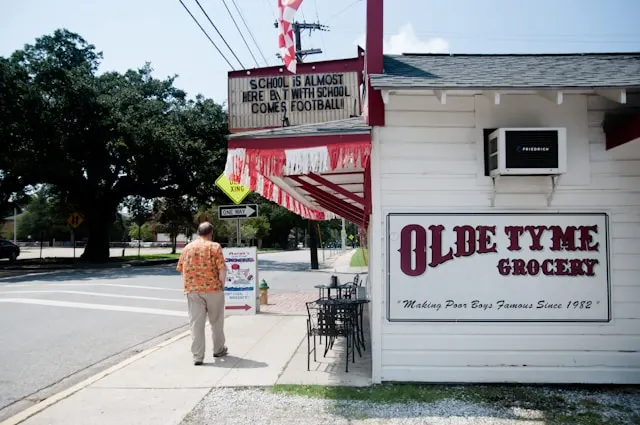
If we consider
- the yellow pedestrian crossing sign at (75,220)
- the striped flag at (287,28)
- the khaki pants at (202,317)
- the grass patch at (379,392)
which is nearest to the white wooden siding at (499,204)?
the grass patch at (379,392)

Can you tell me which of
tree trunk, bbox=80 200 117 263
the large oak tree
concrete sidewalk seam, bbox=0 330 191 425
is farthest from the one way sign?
tree trunk, bbox=80 200 117 263

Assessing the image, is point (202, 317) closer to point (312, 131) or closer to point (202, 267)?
point (202, 267)

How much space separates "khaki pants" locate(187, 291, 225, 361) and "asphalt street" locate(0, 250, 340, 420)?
0.48 metres

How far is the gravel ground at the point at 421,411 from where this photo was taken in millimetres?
4590

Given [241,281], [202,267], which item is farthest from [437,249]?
[241,281]

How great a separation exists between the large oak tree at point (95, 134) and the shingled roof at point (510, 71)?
23871 mm

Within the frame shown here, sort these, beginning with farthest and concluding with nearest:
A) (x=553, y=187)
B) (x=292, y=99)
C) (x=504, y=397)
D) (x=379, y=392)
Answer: (x=292, y=99) < (x=553, y=187) < (x=379, y=392) < (x=504, y=397)

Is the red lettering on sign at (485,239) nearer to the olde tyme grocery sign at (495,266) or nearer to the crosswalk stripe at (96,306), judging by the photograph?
the olde tyme grocery sign at (495,266)

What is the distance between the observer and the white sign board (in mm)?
11297

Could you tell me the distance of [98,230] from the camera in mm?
32219

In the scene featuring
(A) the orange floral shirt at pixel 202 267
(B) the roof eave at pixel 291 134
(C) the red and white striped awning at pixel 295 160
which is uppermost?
(B) the roof eave at pixel 291 134

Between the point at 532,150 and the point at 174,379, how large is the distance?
4.71 m

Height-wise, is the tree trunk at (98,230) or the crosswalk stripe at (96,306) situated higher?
the tree trunk at (98,230)

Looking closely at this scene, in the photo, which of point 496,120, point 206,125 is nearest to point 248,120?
point 496,120
